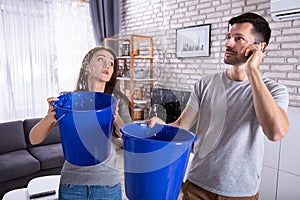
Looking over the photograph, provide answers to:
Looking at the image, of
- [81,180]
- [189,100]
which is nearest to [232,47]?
[189,100]

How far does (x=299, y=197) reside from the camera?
1.63 meters

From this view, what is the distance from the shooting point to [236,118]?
0.70 metres

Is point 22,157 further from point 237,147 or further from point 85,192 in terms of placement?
point 237,147

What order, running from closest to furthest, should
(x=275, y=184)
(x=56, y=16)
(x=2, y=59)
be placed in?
1. (x=275, y=184)
2. (x=2, y=59)
3. (x=56, y=16)

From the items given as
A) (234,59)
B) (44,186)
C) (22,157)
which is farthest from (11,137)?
(234,59)

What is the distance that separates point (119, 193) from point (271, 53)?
1593 millimetres

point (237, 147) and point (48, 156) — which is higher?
point (237, 147)

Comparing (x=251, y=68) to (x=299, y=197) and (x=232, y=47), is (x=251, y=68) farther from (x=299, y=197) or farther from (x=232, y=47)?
(x=299, y=197)

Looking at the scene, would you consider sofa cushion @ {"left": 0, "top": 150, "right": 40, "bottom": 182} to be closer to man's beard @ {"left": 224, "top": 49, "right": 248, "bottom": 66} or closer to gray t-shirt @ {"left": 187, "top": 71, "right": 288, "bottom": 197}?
gray t-shirt @ {"left": 187, "top": 71, "right": 288, "bottom": 197}

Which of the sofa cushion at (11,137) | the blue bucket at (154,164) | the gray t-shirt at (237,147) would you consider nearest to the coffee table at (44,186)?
the sofa cushion at (11,137)

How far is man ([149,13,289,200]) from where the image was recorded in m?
0.51

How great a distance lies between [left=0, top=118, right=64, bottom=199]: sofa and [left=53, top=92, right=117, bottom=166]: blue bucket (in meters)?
1.73

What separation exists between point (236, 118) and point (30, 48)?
2.73 metres

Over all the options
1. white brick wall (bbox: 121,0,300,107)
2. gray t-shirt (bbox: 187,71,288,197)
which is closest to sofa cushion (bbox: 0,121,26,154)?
white brick wall (bbox: 121,0,300,107)
